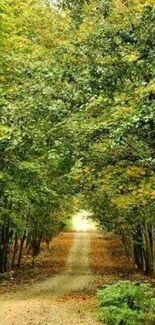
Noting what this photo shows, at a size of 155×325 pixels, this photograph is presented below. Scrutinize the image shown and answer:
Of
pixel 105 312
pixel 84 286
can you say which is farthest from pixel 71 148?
pixel 84 286

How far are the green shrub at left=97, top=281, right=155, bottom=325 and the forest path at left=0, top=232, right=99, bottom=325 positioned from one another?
527 mm

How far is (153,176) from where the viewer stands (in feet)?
44.7

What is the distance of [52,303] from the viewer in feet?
53.6

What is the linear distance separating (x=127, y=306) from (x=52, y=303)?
4.19 meters

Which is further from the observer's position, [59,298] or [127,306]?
[59,298]

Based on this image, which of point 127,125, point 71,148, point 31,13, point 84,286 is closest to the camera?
point 127,125

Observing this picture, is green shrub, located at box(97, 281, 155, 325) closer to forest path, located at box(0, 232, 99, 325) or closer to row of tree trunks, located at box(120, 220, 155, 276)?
forest path, located at box(0, 232, 99, 325)

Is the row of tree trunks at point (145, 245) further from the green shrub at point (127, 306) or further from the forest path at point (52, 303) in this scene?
the green shrub at point (127, 306)

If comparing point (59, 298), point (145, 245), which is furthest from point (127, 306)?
point (145, 245)

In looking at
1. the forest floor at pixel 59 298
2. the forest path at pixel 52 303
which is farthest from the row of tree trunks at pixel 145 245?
the forest path at pixel 52 303

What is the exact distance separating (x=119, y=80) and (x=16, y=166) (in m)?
6.42

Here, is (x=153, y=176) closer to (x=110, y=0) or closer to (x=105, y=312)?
(x=105, y=312)

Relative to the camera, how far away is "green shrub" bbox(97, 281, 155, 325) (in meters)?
12.3

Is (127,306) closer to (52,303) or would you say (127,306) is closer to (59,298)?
(52,303)
